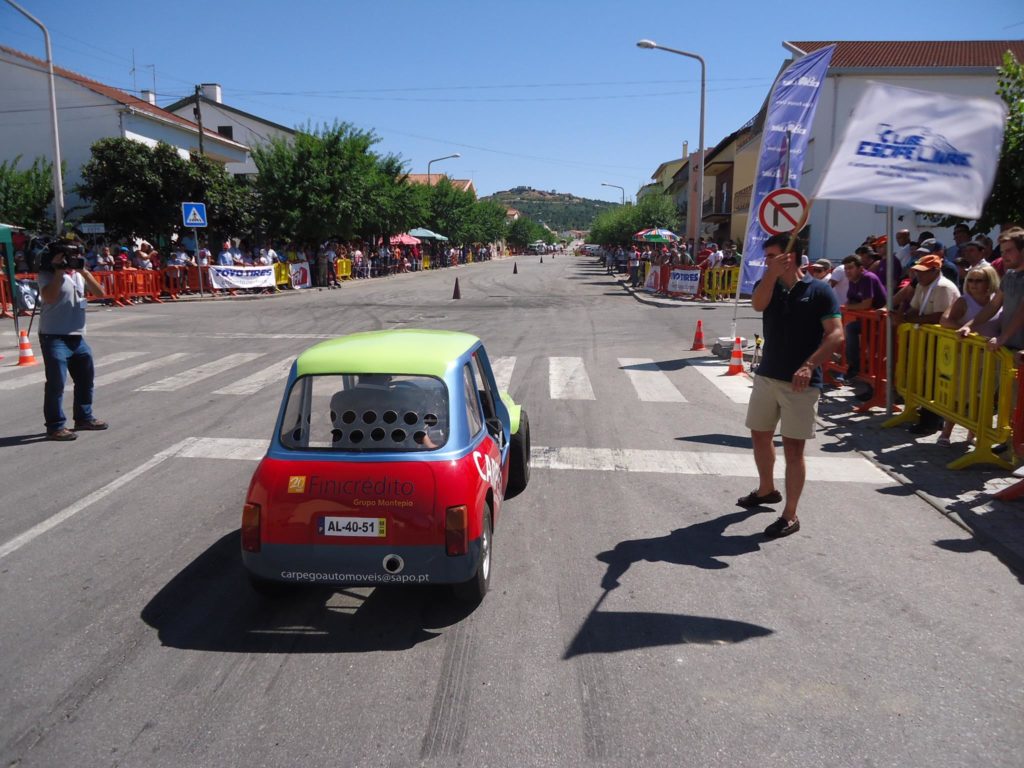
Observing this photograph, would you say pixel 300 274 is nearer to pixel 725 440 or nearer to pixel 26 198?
pixel 26 198

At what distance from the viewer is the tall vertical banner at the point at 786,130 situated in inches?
488

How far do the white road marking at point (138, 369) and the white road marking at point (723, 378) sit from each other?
27.8 ft

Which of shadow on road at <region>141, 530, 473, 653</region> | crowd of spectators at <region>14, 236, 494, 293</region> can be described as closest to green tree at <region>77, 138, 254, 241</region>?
crowd of spectators at <region>14, 236, 494, 293</region>

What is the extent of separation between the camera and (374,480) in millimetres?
3967

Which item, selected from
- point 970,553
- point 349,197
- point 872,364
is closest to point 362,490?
point 970,553

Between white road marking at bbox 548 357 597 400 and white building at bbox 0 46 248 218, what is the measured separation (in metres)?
28.0

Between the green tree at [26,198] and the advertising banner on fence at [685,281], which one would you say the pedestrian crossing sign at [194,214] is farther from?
the advertising banner on fence at [685,281]

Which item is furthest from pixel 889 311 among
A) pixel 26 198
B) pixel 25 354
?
pixel 26 198

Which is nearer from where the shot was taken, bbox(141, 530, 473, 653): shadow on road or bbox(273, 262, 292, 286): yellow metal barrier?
bbox(141, 530, 473, 653): shadow on road

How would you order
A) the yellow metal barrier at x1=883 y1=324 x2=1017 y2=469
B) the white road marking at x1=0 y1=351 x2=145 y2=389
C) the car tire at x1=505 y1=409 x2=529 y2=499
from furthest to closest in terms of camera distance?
the white road marking at x1=0 y1=351 x2=145 y2=389 < the yellow metal barrier at x1=883 y1=324 x2=1017 y2=469 < the car tire at x1=505 y1=409 x2=529 y2=499

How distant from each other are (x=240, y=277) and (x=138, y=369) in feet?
53.4

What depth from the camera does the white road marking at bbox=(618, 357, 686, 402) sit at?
1023 cm

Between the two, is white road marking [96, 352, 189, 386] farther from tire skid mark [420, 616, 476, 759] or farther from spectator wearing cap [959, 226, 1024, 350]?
spectator wearing cap [959, 226, 1024, 350]

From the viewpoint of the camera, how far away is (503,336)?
16.2 metres
